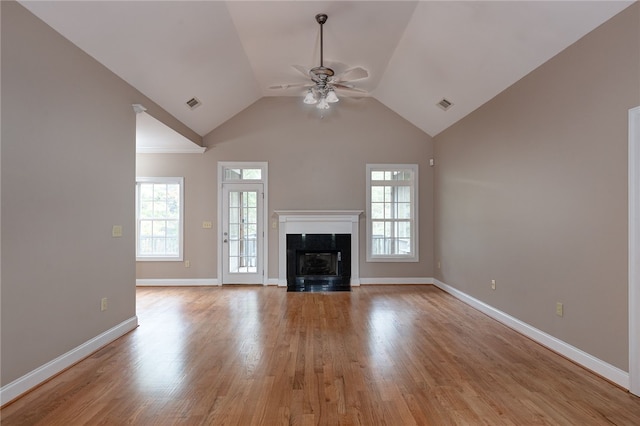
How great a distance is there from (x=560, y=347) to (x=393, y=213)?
3.55 m

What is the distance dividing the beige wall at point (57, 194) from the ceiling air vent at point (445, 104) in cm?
426

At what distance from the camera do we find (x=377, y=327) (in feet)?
12.1

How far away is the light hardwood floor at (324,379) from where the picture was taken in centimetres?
204

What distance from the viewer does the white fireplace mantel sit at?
5.93 m

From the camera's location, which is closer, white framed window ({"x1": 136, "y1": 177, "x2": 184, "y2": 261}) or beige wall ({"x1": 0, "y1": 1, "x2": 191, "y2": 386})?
beige wall ({"x1": 0, "y1": 1, "x2": 191, "y2": 386})

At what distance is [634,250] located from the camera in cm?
228

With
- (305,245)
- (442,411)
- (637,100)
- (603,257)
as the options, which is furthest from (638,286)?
(305,245)

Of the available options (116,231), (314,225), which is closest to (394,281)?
(314,225)

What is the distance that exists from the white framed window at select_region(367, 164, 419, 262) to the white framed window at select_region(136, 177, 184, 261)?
371cm

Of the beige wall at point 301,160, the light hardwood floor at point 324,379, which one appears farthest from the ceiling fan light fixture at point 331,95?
the light hardwood floor at point 324,379

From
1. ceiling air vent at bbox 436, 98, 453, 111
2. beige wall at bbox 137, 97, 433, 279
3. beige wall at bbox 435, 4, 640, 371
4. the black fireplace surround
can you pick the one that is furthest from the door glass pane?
beige wall at bbox 435, 4, 640, 371

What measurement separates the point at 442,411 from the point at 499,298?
240cm

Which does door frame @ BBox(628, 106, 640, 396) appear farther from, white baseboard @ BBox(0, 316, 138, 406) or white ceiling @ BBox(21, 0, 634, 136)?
white baseboard @ BBox(0, 316, 138, 406)

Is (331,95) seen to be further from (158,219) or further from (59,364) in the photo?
(158,219)
